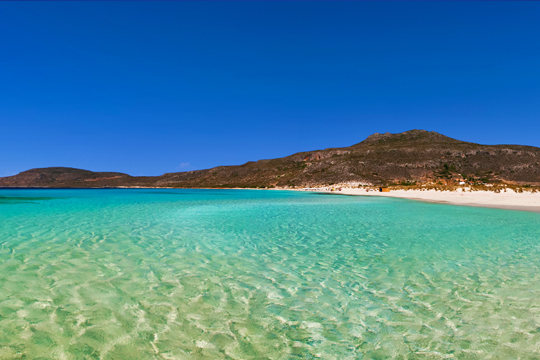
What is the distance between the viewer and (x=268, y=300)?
636 cm

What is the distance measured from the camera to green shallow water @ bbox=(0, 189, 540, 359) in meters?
4.58

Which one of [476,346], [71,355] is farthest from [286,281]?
[71,355]

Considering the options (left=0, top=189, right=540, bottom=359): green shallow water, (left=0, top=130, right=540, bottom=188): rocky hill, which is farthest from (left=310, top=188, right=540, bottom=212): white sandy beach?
(left=0, top=130, right=540, bottom=188): rocky hill

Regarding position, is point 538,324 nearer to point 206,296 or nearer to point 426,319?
point 426,319

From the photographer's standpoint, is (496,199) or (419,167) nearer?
→ (496,199)

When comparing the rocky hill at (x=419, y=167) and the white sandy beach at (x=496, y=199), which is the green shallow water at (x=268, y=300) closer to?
the white sandy beach at (x=496, y=199)

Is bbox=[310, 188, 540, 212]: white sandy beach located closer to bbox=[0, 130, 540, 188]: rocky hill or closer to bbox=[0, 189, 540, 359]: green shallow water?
bbox=[0, 189, 540, 359]: green shallow water

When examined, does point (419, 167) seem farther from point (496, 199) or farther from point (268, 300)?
point (268, 300)

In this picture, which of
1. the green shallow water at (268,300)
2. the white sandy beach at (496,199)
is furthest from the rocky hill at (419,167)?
the green shallow water at (268,300)

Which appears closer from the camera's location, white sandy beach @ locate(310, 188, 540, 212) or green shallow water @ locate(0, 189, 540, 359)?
green shallow water @ locate(0, 189, 540, 359)

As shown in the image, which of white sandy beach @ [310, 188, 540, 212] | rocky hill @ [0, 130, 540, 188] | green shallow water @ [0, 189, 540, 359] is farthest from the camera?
rocky hill @ [0, 130, 540, 188]

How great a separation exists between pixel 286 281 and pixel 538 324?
190 inches

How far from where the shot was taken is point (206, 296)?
6.57 m

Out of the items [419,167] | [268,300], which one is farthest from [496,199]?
[419,167]
